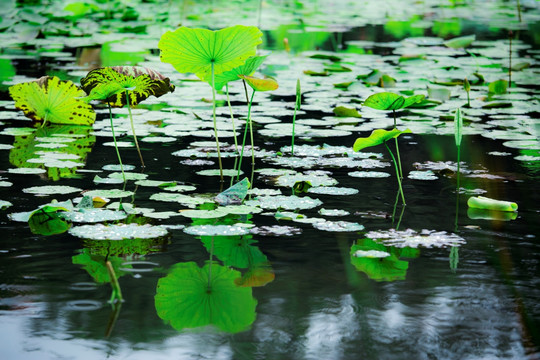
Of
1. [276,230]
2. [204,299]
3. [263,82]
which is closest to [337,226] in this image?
[276,230]

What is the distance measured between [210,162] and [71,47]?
3572 millimetres

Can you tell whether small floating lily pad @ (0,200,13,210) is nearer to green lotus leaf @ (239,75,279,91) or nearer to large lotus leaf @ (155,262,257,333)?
large lotus leaf @ (155,262,257,333)

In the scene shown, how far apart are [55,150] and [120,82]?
1.94 feet

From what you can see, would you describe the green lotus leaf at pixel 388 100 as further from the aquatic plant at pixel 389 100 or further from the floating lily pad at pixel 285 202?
the floating lily pad at pixel 285 202

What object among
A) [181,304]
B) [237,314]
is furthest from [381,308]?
[181,304]

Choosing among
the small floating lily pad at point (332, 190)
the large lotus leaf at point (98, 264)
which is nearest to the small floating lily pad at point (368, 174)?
the small floating lily pad at point (332, 190)

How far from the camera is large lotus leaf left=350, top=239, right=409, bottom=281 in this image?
1.68 meters

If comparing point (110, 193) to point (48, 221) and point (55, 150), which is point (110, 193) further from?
point (55, 150)

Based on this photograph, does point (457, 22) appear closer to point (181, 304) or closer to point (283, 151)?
point (283, 151)

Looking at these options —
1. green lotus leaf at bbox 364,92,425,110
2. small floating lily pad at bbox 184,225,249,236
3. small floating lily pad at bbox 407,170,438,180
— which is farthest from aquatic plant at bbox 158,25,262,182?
small floating lily pad at bbox 407,170,438,180

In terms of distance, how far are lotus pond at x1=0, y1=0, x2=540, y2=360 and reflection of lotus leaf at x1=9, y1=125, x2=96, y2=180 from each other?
13 millimetres

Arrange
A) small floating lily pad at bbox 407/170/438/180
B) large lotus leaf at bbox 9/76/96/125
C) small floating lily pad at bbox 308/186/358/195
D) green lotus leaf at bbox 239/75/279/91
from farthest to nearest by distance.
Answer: large lotus leaf at bbox 9/76/96/125, small floating lily pad at bbox 407/170/438/180, green lotus leaf at bbox 239/75/279/91, small floating lily pad at bbox 308/186/358/195

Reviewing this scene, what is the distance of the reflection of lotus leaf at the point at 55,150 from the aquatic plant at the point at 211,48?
0.54 meters

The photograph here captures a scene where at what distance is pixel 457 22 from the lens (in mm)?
8000
